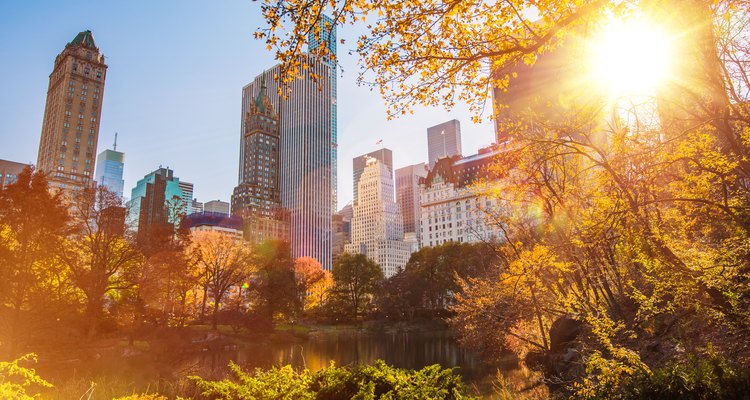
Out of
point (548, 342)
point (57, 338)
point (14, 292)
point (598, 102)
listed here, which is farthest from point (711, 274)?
point (57, 338)

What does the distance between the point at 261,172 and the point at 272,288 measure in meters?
144

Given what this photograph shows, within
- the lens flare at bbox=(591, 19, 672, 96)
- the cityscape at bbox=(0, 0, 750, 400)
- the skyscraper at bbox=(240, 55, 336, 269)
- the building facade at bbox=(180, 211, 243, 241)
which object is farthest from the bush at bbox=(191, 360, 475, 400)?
the skyscraper at bbox=(240, 55, 336, 269)

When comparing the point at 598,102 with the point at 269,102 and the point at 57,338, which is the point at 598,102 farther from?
the point at 269,102

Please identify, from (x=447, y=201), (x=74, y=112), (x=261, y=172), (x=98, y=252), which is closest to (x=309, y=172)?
(x=261, y=172)

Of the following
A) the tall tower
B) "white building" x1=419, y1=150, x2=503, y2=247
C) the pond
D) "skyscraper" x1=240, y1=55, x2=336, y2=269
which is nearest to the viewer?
the pond

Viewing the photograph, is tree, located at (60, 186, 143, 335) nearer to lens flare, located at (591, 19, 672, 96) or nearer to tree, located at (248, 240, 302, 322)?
tree, located at (248, 240, 302, 322)

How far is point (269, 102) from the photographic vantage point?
18775cm

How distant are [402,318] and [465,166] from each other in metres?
69.8

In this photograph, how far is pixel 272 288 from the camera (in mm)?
43000

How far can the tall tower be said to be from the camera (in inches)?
6447

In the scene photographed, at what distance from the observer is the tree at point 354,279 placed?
2340 inches

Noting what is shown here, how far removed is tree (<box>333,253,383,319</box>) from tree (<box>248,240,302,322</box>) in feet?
41.5

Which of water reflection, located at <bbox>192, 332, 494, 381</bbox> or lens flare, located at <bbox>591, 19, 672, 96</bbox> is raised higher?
lens flare, located at <bbox>591, 19, 672, 96</bbox>

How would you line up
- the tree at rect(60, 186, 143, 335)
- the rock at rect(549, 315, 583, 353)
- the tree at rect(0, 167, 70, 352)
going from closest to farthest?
the rock at rect(549, 315, 583, 353) → the tree at rect(0, 167, 70, 352) → the tree at rect(60, 186, 143, 335)
